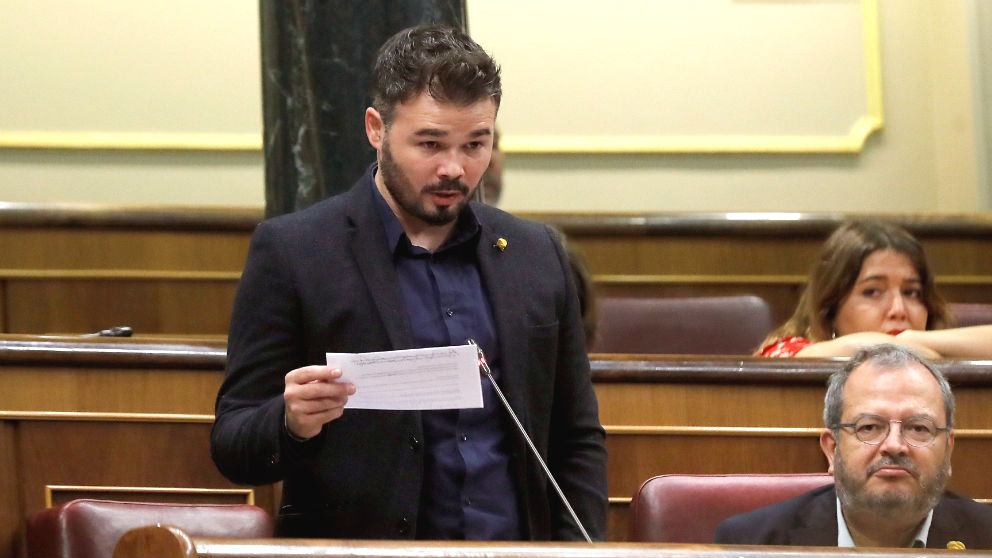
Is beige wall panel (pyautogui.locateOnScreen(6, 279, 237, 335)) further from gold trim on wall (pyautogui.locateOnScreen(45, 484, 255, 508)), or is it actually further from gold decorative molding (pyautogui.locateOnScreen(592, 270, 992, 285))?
gold trim on wall (pyautogui.locateOnScreen(45, 484, 255, 508))

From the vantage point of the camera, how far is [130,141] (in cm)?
424

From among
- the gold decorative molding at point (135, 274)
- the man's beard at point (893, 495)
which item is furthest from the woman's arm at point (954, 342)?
the gold decorative molding at point (135, 274)

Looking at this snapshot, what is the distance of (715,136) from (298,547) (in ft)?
11.6

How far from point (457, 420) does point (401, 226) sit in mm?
245

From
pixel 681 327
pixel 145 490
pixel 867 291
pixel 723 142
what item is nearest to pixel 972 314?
pixel 867 291

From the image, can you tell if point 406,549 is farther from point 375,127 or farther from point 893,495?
point 893,495

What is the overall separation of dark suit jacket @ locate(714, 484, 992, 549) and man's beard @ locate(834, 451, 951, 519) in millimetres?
28

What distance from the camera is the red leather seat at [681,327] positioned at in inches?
123

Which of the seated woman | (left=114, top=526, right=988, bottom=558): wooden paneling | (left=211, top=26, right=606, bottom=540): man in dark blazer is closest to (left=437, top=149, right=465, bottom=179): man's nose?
(left=211, top=26, right=606, bottom=540): man in dark blazer

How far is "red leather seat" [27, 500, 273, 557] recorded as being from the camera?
1795 mm

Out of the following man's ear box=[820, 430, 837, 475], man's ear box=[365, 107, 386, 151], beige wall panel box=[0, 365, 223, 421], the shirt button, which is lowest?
the shirt button

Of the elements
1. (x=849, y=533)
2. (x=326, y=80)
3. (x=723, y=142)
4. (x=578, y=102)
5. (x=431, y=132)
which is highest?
(x=578, y=102)

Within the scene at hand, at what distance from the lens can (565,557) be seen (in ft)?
3.59

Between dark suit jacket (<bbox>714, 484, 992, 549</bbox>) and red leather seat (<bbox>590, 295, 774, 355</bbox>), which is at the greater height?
red leather seat (<bbox>590, 295, 774, 355</bbox>)
